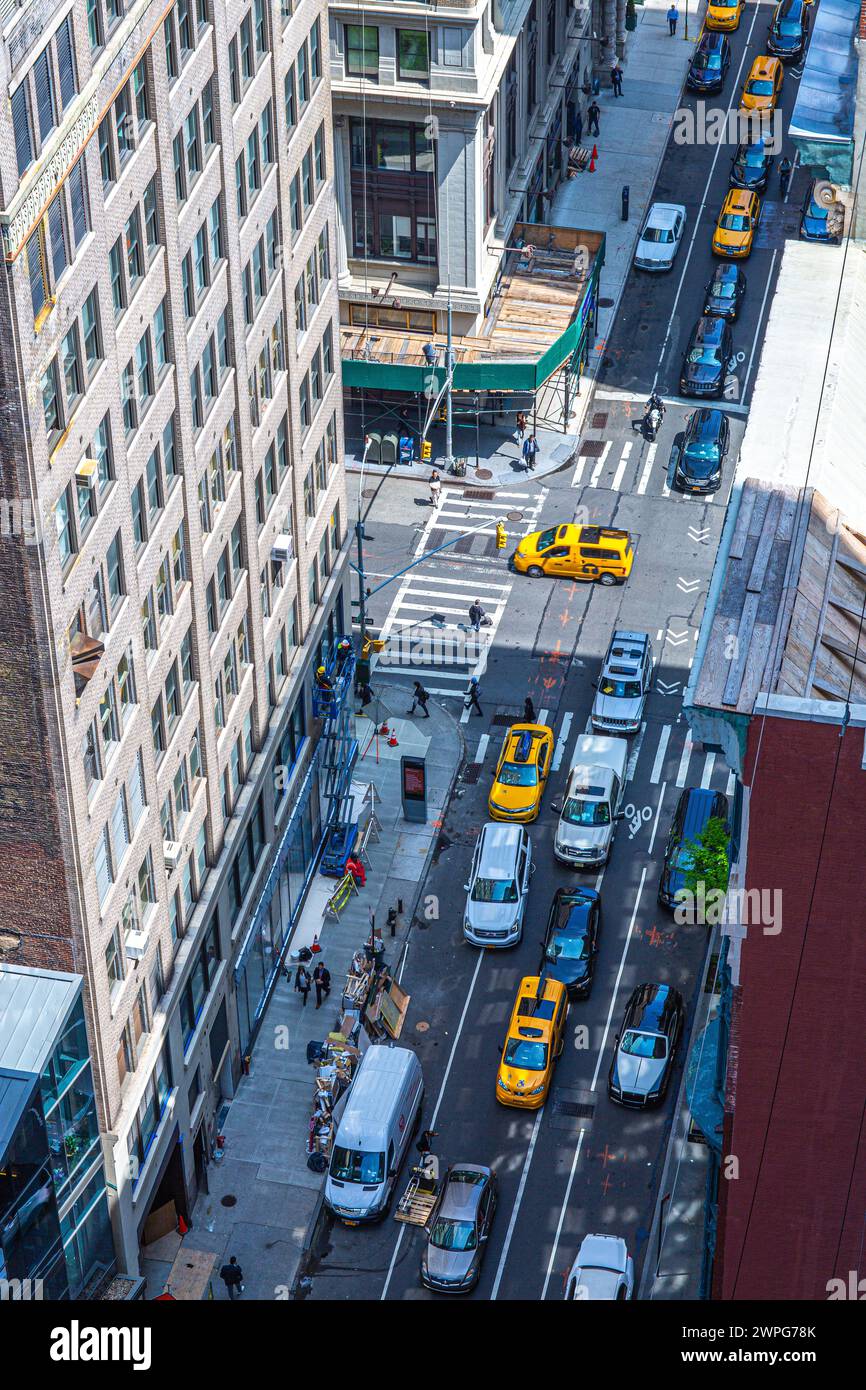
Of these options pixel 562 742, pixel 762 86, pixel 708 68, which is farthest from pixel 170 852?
pixel 708 68

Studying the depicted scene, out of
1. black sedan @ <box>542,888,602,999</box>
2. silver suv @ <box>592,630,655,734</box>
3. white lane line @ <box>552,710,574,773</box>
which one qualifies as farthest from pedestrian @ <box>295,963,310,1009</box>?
silver suv @ <box>592,630,655,734</box>

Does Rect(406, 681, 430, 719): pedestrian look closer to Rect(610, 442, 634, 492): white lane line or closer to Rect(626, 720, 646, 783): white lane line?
Rect(626, 720, 646, 783): white lane line

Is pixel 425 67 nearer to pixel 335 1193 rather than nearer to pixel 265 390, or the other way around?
pixel 265 390

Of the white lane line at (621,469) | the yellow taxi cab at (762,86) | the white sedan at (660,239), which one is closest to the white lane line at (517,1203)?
the white lane line at (621,469)

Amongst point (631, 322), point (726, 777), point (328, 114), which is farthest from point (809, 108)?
point (631, 322)

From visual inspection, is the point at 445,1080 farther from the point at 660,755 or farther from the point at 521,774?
the point at 660,755
